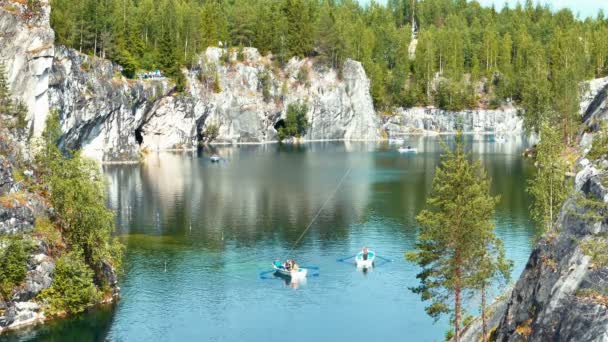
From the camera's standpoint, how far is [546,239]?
114 ft

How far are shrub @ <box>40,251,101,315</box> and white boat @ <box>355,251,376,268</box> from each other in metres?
26.2

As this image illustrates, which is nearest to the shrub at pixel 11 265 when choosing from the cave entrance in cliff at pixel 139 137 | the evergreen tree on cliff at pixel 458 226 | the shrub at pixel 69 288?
the shrub at pixel 69 288

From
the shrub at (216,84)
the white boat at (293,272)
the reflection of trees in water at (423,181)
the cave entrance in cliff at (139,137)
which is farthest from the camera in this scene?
the shrub at (216,84)

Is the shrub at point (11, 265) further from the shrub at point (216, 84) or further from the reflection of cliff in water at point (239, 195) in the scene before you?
the shrub at point (216, 84)

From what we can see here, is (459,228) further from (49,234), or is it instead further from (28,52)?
(28,52)

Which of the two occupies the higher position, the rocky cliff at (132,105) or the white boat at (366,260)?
the rocky cliff at (132,105)

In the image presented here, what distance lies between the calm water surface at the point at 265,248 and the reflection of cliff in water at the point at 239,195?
0.80 feet

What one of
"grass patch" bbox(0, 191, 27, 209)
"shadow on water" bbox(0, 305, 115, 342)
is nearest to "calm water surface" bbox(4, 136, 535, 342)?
"shadow on water" bbox(0, 305, 115, 342)

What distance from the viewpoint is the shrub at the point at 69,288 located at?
59.2 meters

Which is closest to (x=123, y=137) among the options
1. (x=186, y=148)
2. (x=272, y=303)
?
(x=186, y=148)

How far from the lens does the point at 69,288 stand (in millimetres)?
Answer: 59812

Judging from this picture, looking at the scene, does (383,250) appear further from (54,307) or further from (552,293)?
(552,293)

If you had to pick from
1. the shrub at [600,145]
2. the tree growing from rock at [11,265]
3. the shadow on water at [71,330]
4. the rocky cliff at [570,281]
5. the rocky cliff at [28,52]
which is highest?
the rocky cliff at [28,52]

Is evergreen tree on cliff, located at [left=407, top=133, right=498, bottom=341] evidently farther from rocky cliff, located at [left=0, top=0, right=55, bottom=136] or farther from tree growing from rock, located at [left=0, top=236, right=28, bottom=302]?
rocky cliff, located at [left=0, top=0, right=55, bottom=136]
